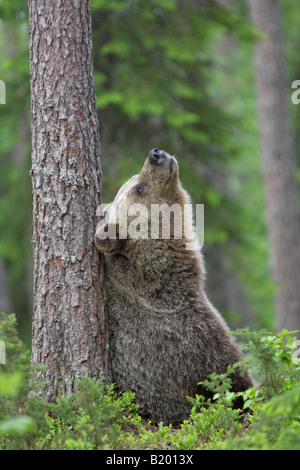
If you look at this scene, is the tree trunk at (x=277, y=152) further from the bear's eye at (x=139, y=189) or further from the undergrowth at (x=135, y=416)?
the undergrowth at (x=135, y=416)

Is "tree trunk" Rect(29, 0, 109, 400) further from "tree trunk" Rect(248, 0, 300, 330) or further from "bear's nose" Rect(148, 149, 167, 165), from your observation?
"tree trunk" Rect(248, 0, 300, 330)

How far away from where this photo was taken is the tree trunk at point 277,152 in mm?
12492

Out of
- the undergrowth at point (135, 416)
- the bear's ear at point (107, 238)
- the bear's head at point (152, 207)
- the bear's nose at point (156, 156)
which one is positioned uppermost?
the bear's nose at point (156, 156)

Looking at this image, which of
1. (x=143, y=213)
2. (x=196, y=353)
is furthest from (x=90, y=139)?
(x=196, y=353)

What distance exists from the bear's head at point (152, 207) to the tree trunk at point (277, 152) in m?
7.31

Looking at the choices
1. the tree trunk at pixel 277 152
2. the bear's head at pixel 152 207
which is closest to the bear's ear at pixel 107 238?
the bear's head at pixel 152 207

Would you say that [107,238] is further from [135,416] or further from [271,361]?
[271,361]

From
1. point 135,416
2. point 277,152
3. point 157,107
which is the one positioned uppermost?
point 157,107

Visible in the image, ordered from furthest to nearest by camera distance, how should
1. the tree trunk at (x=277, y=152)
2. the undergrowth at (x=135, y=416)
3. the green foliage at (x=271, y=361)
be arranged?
the tree trunk at (x=277, y=152) < the green foliage at (x=271, y=361) < the undergrowth at (x=135, y=416)

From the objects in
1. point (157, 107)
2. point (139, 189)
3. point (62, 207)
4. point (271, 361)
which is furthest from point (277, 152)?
point (271, 361)

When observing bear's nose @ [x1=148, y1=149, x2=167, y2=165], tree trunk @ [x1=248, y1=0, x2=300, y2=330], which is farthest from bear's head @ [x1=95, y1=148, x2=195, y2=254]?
tree trunk @ [x1=248, y1=0, x2=300, y2=330]

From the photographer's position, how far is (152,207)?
5.58 m

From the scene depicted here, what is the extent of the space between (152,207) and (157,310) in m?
1.09

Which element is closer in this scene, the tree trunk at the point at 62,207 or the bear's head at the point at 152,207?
the tree trunk at the point at 62,207
